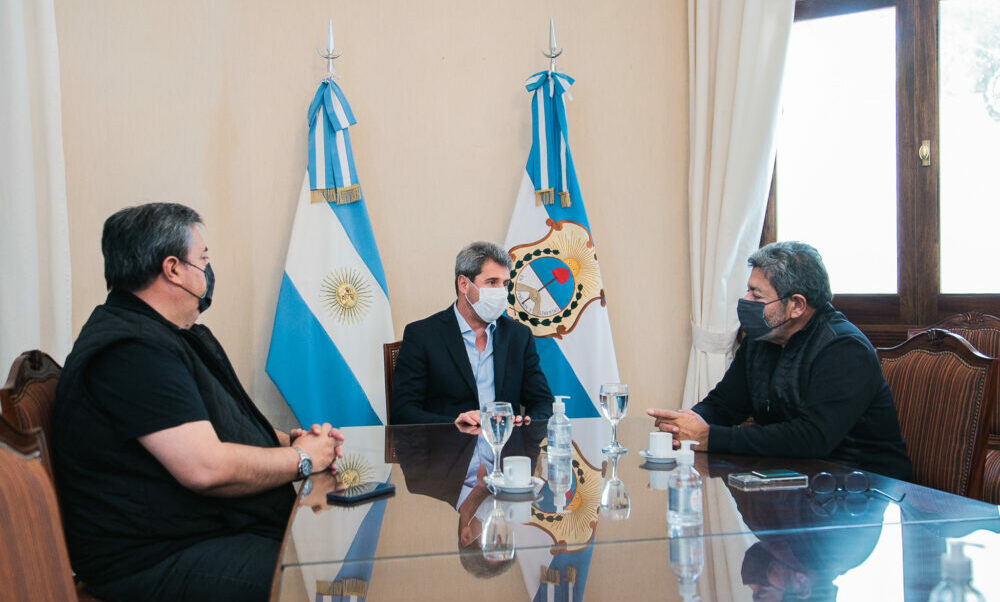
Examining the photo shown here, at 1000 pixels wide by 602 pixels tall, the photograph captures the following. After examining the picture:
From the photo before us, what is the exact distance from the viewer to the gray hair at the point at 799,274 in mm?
2365

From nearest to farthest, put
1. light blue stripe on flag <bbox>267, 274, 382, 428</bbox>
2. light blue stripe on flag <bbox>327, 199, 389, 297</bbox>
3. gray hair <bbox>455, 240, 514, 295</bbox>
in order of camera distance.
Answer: gray hair <bbox>455, 240, 514, 295</bbox>, light blue stripe on flag <bbox>267, 274, 382, 428</bbox>, light blue stripe on flag <bbox>327, 199, 389, 297</bbox>

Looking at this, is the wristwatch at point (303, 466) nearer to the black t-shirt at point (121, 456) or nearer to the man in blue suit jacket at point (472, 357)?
the black t-shirt at point (121, 456)

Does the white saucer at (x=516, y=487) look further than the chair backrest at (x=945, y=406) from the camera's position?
No

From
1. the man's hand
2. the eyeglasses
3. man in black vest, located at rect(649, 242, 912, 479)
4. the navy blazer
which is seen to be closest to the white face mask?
the navy blazer

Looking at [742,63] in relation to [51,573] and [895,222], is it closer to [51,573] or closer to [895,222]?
[895,222]

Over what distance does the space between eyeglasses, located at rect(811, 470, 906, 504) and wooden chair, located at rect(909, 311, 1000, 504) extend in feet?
4.57

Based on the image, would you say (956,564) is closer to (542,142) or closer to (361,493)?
(361,493)

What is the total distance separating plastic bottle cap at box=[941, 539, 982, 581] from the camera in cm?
114

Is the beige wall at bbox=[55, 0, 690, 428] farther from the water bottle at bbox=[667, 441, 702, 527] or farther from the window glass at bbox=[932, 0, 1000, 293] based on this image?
the water bottle at bbox=[667, 441, 702, 527]

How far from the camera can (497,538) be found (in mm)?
1311

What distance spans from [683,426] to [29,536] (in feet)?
4.88

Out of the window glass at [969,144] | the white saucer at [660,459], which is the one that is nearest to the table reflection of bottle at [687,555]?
the white saucer at [660,459]

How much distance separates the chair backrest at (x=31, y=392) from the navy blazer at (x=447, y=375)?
132 cm

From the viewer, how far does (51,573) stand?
1.25m
